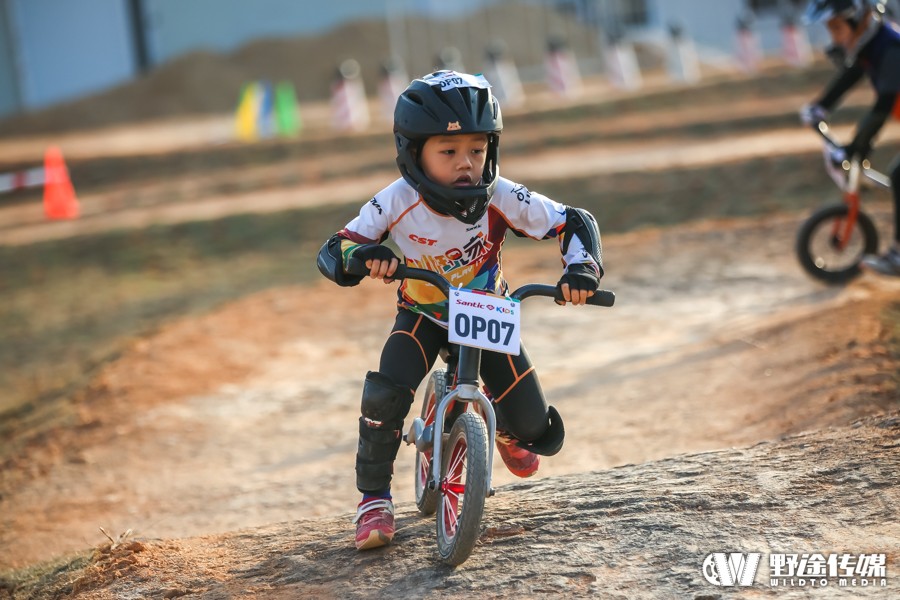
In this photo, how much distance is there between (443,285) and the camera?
4.39 meters

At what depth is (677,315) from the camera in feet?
31.5

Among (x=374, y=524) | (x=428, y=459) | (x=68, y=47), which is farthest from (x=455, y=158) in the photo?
(x=68, y=47)

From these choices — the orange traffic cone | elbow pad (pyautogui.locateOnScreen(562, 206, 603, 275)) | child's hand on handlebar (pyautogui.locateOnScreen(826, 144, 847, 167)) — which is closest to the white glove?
child's hand on handlebar (pyautogui.locateOnScreen(826, 144, 847, 167))

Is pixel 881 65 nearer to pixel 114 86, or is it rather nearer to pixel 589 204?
→ pixel 589 204

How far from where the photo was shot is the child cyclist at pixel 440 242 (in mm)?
4488

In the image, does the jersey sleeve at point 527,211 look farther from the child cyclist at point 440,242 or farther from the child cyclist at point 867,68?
the child cyclist at point 867,68

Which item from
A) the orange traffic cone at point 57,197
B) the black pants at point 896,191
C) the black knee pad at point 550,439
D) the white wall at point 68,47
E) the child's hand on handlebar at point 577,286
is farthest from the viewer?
the white wall at point 68,47

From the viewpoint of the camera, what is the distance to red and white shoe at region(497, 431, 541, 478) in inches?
199

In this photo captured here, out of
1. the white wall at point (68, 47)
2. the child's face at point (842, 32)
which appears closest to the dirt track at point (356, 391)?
the child's face at point (842, 32)

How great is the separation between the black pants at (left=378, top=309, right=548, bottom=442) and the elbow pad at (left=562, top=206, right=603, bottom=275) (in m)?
0.53

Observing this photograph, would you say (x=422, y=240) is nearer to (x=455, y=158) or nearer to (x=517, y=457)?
(x=455, y=158)

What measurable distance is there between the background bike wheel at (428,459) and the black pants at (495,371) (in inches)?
5.6

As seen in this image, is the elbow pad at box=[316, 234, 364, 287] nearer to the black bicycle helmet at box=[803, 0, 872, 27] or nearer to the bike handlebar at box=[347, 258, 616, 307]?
the bike handlebar at box=[347, 258, 616, 307]

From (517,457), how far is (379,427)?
76 cm
